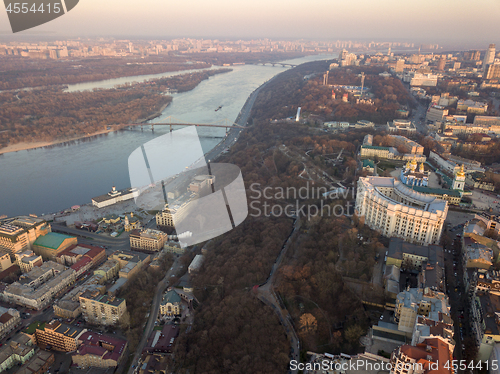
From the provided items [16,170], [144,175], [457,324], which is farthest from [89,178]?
[457,324]

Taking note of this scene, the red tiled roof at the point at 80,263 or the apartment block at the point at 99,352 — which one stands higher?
the red tiled roof at the point at 80,263

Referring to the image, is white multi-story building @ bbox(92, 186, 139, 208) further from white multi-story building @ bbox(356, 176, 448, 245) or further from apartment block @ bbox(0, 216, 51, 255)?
white multi-story building @ bbox(356, 176, 448, 245)

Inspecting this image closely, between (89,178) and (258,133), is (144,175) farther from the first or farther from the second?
(258,133)

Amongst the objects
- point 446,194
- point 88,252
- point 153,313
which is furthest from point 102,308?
point 446,194

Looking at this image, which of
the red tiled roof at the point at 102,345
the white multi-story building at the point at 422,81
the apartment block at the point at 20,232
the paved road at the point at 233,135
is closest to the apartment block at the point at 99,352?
the red tiled roof at the point at 102,345

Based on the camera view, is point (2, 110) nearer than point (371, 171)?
No

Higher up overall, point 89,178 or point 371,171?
point 371,171

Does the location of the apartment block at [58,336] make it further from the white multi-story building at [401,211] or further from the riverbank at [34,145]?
the riverbank at [34,145]
